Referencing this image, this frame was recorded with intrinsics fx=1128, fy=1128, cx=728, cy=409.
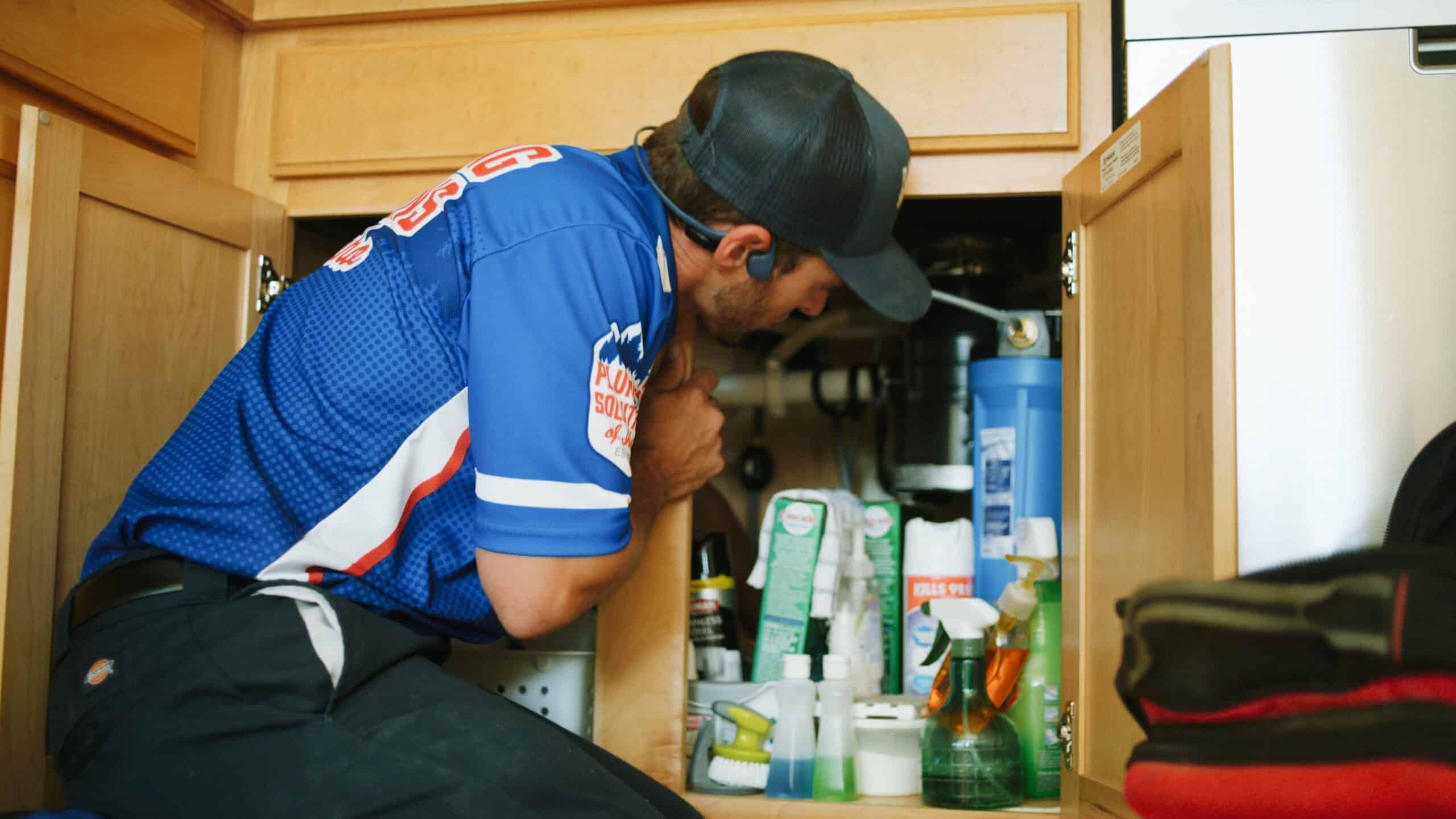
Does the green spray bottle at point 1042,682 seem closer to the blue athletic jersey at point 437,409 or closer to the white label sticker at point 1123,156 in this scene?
the white label sticker at point 1123,156

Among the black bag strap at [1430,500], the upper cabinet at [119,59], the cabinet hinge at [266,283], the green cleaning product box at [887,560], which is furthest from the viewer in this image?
the green cleaning product box at [887,560]

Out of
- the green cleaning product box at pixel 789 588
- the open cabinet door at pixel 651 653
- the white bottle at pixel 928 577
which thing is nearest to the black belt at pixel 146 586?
the open cabinet door at pixel 651 653

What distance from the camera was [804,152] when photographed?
1044mm

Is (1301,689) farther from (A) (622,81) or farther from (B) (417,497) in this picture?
(A) (622,81)

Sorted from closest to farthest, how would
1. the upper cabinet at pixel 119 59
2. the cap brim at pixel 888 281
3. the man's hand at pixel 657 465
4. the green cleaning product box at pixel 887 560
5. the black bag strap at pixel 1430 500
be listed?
the black bag strap at pixel 1430 500 < the man's hand at pixel 657 465 < the upper cabinet at pixel 119 59 < the cap brim at pixel 888 281 < the green cleaning product box at pixel 887 560

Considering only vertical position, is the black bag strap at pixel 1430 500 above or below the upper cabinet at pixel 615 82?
below

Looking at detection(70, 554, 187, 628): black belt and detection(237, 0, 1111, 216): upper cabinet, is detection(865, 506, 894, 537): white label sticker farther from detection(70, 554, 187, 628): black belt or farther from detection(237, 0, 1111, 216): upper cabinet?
detection(70, 554, 187, 628): black belt

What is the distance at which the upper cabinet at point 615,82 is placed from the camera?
1177 mm

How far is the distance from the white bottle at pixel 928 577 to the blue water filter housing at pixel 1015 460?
2 centimetres

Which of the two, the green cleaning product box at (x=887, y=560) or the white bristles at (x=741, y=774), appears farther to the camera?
the green cleaning product box at (x=887, y=560)

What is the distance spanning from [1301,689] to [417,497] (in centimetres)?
71

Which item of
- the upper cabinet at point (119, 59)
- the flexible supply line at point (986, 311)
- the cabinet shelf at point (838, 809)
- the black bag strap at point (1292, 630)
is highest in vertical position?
the upper cabinet at point (119, 59)

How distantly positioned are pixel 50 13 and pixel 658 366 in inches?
25.9

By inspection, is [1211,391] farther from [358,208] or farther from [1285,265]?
[358,208]
